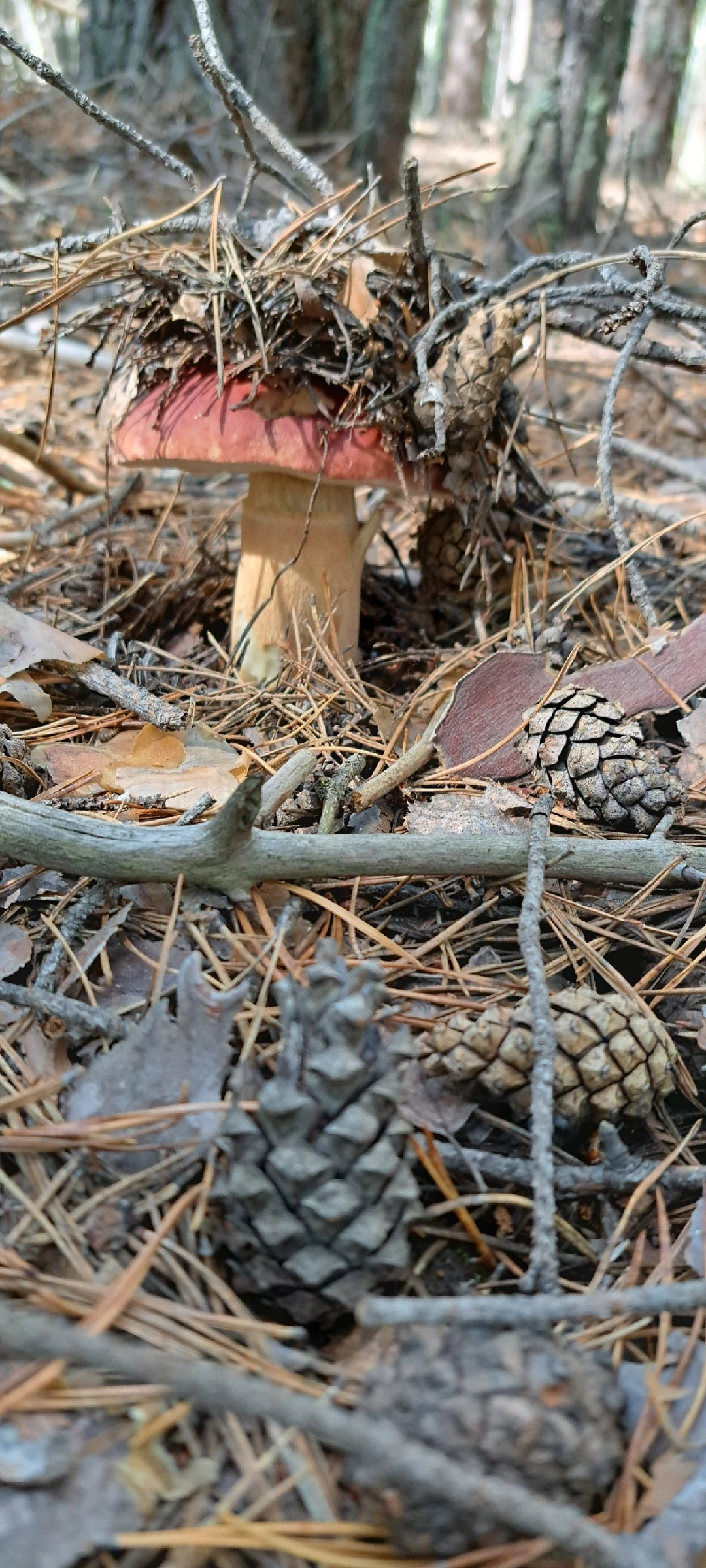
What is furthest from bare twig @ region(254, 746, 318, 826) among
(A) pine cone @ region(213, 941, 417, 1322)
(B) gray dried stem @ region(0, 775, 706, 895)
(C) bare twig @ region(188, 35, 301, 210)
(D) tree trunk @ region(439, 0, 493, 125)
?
(D) tree trunk @ region(439, 0, 493, 125)

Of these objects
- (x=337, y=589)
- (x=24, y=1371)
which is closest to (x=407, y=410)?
(x=337, y=589)

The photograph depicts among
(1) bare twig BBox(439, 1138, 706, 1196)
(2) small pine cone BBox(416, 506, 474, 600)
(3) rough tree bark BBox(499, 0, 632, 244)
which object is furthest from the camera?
(3) rough tree bark BBox(499, 0, 632, 244)

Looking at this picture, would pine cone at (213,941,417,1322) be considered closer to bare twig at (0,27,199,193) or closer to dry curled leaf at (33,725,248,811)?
dry curled leaf at (33,725,248,811)

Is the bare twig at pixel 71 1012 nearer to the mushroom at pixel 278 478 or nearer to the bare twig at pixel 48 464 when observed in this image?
the mushroom at pixel 278 478

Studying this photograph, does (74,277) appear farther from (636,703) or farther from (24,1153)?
(24,1153)

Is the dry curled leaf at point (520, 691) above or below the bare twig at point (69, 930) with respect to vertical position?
above

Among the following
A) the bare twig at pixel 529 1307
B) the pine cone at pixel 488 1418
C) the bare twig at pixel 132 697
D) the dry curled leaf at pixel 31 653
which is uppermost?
the dry curled leaf at pixel 31 653

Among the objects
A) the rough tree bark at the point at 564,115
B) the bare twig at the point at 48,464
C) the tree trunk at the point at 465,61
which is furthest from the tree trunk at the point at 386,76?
the tree trunk at the point at 465,61
